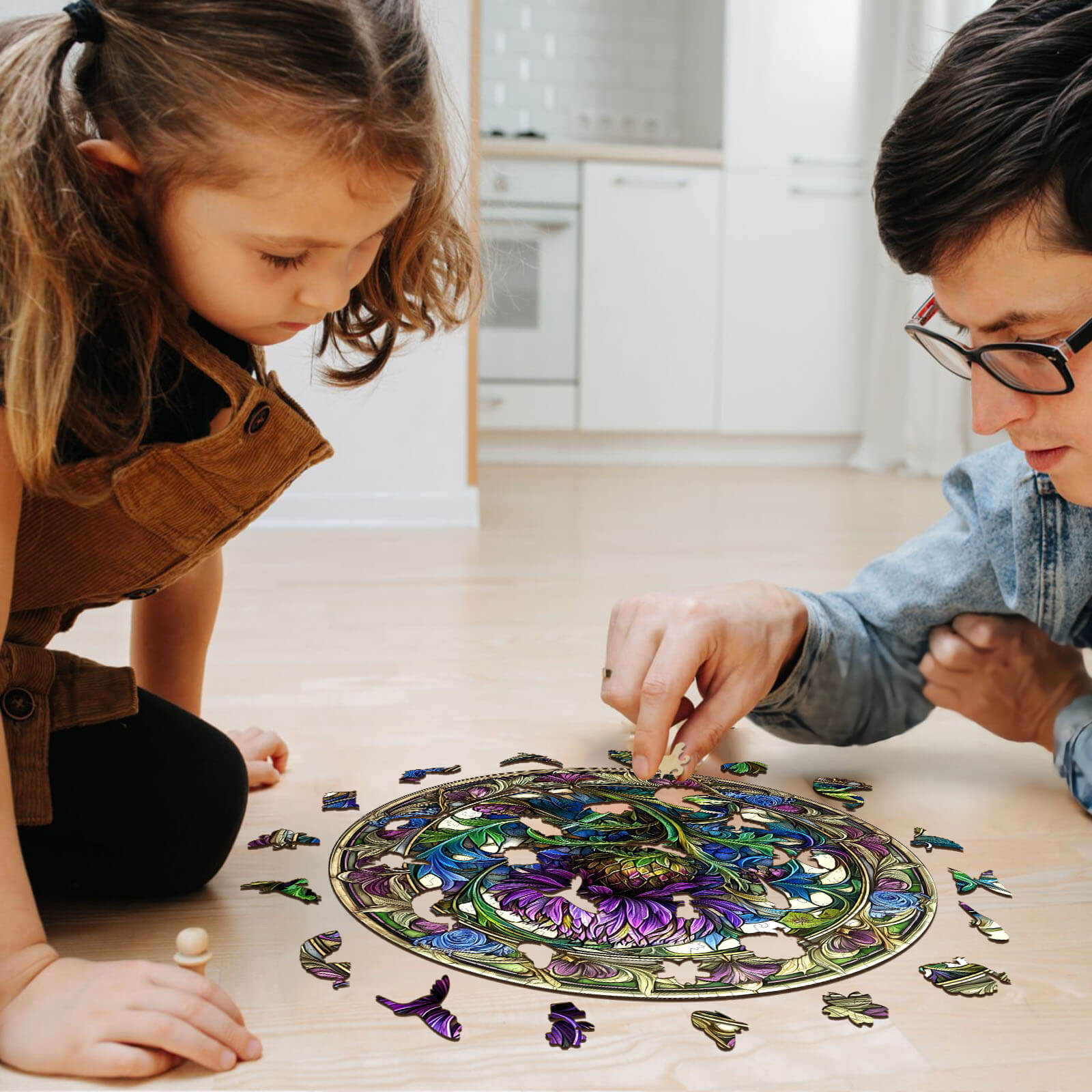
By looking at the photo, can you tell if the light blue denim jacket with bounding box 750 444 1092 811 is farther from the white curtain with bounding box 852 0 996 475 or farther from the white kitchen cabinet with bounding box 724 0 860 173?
the white kitchen cabinet with bounding box 724 0 860 173

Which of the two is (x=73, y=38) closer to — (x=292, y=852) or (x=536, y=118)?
(x=292, y=852)

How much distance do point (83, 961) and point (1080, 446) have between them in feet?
2.52

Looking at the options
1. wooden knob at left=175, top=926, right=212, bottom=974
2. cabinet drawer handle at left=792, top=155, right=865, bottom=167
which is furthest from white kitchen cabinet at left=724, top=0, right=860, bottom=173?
wooden knob at left=175, top=926, right=212, bottom=974

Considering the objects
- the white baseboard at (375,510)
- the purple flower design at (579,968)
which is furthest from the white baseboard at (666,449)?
the purple flower design at (579,968)

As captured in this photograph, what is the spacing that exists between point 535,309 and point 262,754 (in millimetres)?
3357

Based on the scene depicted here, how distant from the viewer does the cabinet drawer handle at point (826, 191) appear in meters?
4.54

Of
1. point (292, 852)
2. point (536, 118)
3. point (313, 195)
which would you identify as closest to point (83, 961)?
point (292, 852)

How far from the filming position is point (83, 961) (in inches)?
29.9

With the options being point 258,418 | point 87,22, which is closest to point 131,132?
point 87,22

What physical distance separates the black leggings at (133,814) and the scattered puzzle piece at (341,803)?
0.42ft

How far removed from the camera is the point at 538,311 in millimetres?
4430

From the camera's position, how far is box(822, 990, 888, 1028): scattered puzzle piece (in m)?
0.80

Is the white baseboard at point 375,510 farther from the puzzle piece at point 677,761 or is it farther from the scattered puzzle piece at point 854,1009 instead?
the scattered puzzle piece at point 854,1009

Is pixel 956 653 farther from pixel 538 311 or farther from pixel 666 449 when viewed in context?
pixel 666 449
